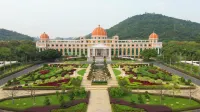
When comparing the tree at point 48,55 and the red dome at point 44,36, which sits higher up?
the red dome at point 44,36

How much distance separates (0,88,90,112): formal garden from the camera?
19.9 metres

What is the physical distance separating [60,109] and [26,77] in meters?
18.5

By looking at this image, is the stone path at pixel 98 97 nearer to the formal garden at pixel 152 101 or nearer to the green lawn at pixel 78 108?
the green lawn at pixel 78 108

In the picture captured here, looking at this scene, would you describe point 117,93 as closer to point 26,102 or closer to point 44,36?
point 26,102

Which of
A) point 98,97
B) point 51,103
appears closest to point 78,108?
point 51,103

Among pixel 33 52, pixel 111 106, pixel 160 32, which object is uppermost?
pixel 160 32

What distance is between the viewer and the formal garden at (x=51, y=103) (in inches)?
784

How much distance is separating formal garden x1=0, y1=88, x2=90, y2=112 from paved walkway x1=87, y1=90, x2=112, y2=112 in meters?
0.54

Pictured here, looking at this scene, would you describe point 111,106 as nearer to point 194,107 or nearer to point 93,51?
point 194,107

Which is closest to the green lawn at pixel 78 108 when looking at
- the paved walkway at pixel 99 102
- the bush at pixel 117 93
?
the paved walkway at pixel 99 102

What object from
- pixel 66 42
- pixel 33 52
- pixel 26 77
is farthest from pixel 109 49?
pixel 26 77

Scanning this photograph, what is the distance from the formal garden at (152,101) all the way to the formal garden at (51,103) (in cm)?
297

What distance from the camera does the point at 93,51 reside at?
235 ft

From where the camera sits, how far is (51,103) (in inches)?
862
